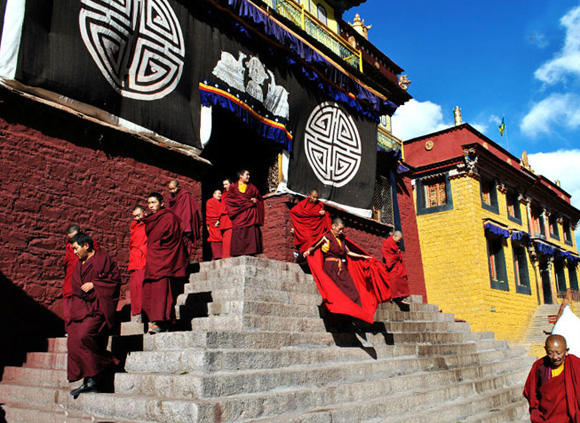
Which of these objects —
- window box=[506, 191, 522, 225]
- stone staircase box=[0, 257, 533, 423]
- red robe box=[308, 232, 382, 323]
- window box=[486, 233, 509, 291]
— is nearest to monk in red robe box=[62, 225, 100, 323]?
stone staircase box=[0, 257, 533, 423]

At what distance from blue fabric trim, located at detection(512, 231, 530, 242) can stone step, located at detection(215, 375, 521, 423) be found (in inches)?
550

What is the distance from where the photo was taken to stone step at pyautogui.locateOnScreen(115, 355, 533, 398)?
397cm

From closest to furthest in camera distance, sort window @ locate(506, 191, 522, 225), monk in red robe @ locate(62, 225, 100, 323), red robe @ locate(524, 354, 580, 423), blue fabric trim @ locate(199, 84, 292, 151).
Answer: red robe @ locate(524, 354, 580, 423)
monk in red robe @ locate(62, 225, 100, 323)
blue fabric trim @ locate(199, 84, 292, 151)
window @ locate(506, 191, 522, 225)

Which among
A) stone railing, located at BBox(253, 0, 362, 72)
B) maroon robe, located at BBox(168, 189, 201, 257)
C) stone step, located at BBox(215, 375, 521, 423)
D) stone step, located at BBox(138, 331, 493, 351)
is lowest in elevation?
stone step, located at BBox(215, 375, 521, 423)

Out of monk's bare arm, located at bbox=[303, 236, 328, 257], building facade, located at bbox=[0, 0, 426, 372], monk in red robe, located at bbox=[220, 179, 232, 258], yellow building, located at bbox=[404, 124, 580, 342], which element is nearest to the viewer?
monk's bare arm, located at bbox=[303, 236, 328, 257]

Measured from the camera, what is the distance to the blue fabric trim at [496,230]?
1797cm

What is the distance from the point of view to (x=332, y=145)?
1219 cm

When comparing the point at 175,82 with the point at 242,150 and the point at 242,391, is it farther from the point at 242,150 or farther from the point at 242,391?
the point at 242,391

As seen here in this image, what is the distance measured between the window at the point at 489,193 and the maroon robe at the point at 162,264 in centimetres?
1565

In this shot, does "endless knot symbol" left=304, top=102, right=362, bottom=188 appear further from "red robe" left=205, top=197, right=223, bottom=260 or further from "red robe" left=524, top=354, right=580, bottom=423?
"red robe" left=524, top=354, right=580, bottom=423

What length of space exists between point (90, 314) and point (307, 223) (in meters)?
4.46

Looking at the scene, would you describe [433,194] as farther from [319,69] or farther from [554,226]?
[554,226]

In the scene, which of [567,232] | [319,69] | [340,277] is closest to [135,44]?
[340,277]

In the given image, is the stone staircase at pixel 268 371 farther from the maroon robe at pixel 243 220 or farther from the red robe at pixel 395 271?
the red robe at pixel 395 271
